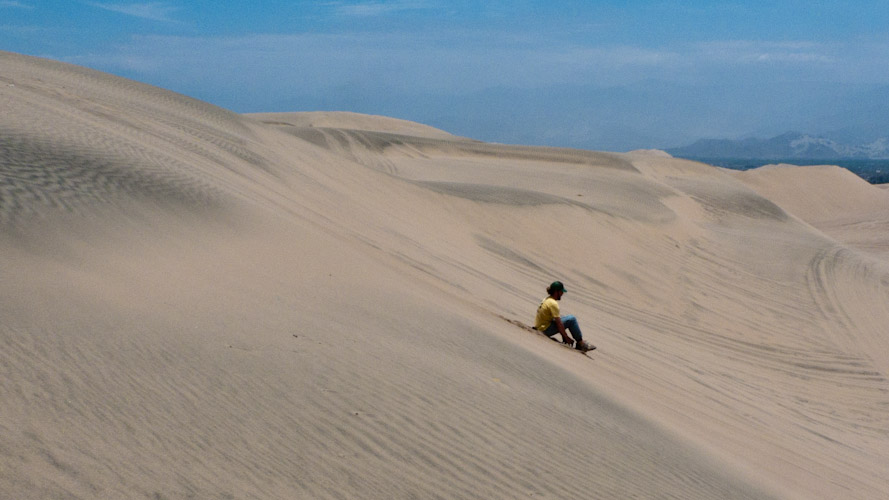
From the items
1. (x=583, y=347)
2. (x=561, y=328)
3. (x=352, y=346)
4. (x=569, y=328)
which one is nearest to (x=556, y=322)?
(x=561, y=328)

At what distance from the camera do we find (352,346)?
5.07m

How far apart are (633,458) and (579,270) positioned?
9.38 m

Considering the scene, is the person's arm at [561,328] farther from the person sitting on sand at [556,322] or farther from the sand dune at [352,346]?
the sand dune at [352,346]

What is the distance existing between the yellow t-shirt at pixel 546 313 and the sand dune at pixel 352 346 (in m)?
0.40

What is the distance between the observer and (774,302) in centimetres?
1479

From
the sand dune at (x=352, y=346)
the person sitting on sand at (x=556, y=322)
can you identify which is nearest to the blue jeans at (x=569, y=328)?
the person sitting on sand at (x=556, y=322)

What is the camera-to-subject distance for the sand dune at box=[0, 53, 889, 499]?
332cm

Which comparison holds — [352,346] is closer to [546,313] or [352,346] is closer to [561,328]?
[561,328]

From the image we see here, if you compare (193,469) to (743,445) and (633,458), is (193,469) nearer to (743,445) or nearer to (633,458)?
(633,458)

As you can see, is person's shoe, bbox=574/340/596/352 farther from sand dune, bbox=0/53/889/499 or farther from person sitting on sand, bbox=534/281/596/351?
sand dune, bbox=0/53/889/499

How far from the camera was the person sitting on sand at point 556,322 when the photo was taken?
26.1ft

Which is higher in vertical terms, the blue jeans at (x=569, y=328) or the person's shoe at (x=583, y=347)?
the blue jeans at (x=569, y=328)

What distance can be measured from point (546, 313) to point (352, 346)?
3467mm

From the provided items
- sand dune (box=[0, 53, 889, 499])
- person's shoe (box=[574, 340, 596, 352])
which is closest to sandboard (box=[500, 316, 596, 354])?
person's shoe (box=[574, 340, 596, 352])
